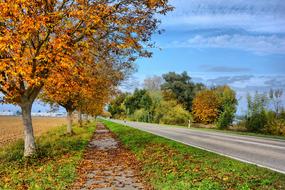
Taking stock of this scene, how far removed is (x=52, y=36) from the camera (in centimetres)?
1622

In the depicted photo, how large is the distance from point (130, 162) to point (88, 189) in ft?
17.3

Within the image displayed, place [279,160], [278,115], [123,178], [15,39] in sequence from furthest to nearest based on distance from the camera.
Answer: [278,115]
[279,160]
[15,39]
[123,178]

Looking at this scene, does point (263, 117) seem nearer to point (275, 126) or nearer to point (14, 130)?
point (275, 126)

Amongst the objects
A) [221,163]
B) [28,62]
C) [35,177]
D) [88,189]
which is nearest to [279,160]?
[221,163]

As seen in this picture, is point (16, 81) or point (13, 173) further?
point (16, 81)

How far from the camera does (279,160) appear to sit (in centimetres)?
1427

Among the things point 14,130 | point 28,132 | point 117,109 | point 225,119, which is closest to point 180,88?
point 117,109

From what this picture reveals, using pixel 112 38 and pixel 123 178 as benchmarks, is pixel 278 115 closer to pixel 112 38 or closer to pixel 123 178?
pixel 112 38

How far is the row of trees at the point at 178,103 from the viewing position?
72062 mm

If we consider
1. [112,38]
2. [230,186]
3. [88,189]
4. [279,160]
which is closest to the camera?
[230,186]

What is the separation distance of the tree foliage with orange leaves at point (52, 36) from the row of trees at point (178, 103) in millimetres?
32725

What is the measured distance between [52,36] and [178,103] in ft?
237

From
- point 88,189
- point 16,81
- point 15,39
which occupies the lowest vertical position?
point 88,189

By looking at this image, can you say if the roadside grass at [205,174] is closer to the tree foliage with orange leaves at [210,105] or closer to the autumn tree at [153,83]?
the tree foliage with orange leaves at [210,105]
